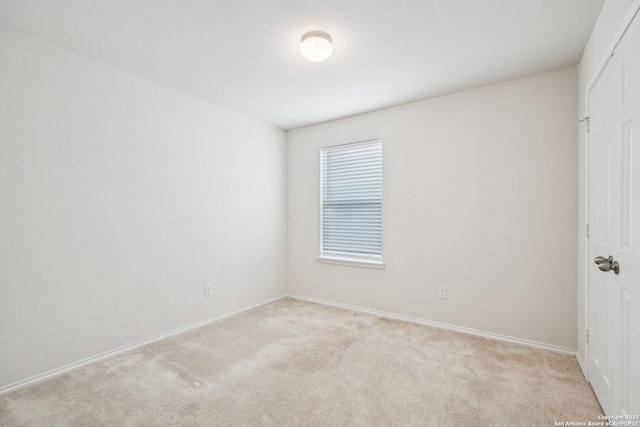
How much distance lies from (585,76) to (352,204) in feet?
8.15

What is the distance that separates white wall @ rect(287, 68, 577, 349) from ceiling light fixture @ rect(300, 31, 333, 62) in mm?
1589

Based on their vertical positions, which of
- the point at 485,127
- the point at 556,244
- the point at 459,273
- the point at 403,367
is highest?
the point at 485,127

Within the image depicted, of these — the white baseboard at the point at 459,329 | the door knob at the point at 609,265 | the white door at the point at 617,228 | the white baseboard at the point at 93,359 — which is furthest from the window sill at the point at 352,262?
the door knob at the point at 609,265

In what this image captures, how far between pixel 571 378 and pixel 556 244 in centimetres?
107

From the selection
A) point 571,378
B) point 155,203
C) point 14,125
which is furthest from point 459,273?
point 14,125

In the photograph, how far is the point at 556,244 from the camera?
2.56 meters

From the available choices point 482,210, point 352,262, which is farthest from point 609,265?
point 352,262

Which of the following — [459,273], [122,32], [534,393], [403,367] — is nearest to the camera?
[534,393]

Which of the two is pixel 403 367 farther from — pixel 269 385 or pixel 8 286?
pixel 8 286

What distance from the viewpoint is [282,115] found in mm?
3787

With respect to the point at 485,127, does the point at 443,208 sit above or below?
below

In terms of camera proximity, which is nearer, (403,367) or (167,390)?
(167,390)

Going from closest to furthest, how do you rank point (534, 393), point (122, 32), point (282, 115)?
1. point (534, 393)
2. point (122, 32)
3. point (282, 115)

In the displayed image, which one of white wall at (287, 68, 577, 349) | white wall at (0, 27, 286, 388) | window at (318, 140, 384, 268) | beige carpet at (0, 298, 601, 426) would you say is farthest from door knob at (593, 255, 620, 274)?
white wall at (0, 27, 286, 388)
